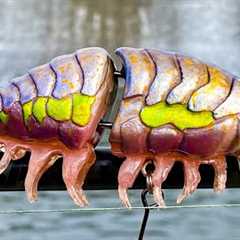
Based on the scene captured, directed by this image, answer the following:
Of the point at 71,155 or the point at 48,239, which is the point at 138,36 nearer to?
the point at 48,239

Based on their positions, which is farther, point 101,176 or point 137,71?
point 101,176

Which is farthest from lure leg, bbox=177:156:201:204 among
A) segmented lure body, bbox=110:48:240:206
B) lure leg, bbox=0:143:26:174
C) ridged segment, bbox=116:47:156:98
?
lure leg, bbox=0:143:26:174

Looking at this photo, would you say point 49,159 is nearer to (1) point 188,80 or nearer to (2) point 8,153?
(2) point 8,153

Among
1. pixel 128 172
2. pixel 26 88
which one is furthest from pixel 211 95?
pixel 26 88

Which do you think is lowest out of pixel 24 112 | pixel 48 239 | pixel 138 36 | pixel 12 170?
pixel 48 239

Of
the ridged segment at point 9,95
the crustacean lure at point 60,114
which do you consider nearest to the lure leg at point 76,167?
the crustacean lure at point 60,114

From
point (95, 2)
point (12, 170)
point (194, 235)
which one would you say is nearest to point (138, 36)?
point (95, 2)

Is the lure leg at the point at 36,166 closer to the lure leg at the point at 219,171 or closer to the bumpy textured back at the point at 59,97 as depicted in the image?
the bumpy textured back at the point at 59,97
